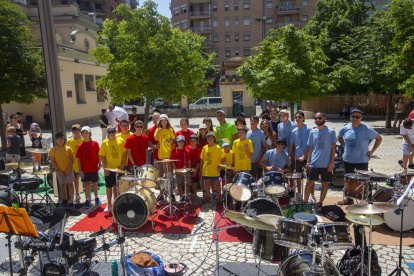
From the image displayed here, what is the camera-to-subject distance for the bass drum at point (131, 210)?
265 inches

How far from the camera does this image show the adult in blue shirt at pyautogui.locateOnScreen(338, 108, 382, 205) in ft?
25.2

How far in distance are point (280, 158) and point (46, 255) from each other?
5.52 metres

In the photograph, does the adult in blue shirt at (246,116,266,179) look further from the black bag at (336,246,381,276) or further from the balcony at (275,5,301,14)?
the balcony at (275,5,301,14)

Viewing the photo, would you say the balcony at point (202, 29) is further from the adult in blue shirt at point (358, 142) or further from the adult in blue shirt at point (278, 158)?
the adult in blue shirt at point (358, 142)

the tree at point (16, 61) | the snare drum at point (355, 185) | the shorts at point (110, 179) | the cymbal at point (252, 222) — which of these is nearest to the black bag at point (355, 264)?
the cymbal at point (252, 222)

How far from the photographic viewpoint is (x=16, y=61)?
16094 millimetres

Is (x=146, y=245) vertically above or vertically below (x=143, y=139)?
below

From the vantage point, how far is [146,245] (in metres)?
6.84

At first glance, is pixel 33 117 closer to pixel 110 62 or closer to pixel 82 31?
pixel 82 31

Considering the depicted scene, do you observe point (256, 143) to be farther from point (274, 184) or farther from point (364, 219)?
point (364, 219)

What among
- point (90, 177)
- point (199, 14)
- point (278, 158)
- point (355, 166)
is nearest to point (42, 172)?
point (90, 177)

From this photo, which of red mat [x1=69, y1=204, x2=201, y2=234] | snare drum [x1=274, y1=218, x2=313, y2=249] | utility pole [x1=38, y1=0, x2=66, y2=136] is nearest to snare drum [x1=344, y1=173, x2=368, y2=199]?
snare drum [x1=274, y1=218, x2=313, y2=249]

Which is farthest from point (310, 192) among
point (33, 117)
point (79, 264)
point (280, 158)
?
point (33, 117)

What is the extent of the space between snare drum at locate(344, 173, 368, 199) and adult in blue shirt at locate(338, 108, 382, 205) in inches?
25.0
